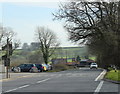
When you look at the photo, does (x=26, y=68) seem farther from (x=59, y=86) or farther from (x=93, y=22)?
(x=59, y=86)

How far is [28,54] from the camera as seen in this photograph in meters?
102

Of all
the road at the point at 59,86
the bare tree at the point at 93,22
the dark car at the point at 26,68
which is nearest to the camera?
the road at the point at 59,86

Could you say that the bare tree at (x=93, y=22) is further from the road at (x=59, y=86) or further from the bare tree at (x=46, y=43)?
the bare tree at (x=46, y=43)

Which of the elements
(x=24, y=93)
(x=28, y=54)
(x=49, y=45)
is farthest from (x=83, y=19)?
(x=28, y=54)

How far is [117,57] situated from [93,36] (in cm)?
750

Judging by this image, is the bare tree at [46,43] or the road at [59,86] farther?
the bare tree at [46,43]

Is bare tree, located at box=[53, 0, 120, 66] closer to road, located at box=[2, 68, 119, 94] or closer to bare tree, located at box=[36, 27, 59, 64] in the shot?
road, located at box=[2, 68, 119, 94]

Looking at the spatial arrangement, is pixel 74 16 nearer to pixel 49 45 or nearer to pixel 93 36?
pixel 93 36

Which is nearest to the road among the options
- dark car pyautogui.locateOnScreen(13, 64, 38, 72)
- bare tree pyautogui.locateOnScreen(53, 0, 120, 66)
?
bare tree pyautogui.locateOnScreen(53, 0, 120, 66)

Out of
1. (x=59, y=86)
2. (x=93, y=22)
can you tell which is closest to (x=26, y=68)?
(x=93, y=22)

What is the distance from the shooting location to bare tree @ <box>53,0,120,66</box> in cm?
3284

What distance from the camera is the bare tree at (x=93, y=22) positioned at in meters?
32.8

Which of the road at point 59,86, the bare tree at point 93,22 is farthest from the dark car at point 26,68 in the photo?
the road at point 59,86

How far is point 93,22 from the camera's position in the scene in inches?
1523
